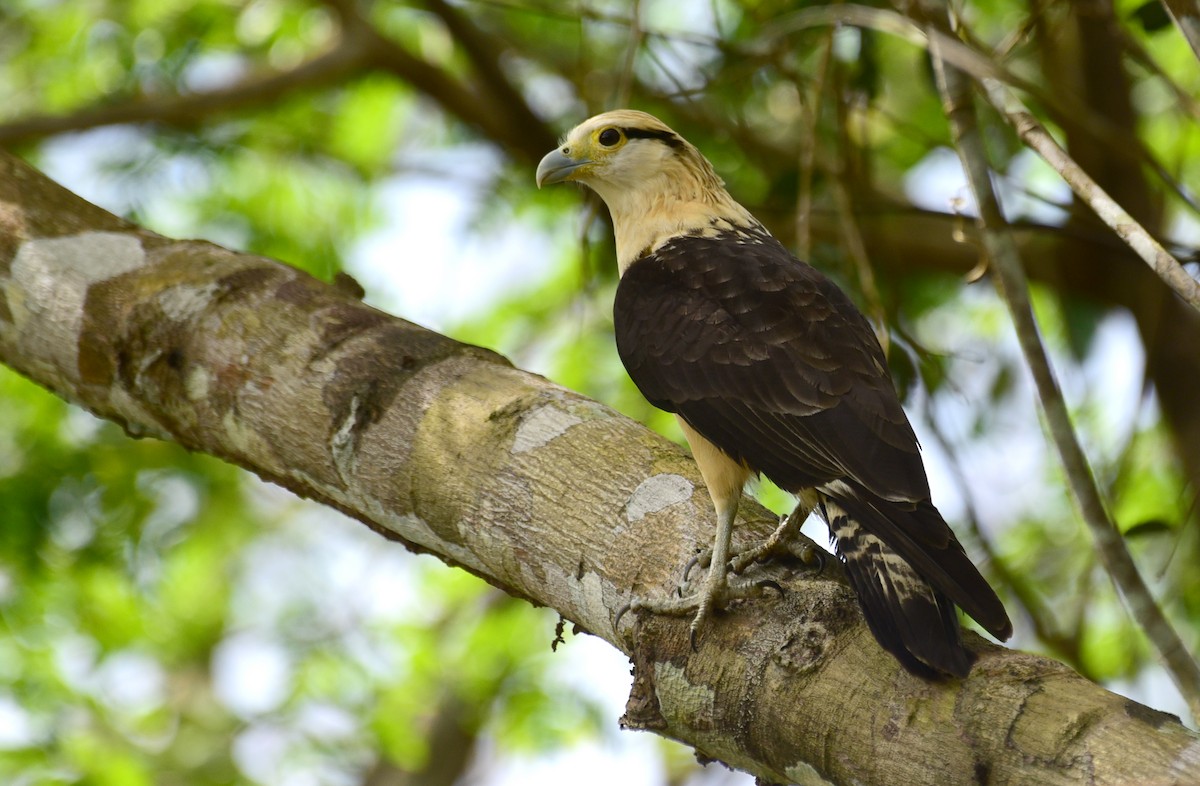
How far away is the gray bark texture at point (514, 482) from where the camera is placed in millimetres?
2227

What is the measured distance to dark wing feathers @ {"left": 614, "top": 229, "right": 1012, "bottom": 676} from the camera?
2.55 meters

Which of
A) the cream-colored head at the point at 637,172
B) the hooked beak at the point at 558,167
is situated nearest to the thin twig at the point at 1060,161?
the cream-colored head at the point at 637,172

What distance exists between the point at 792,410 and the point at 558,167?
68.2 inches

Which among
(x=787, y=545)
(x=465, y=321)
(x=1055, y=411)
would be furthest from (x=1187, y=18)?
(x=465, y=321)

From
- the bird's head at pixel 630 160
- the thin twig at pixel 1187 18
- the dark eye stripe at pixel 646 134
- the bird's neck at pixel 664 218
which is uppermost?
the dark eye stripe at pixel 646 134

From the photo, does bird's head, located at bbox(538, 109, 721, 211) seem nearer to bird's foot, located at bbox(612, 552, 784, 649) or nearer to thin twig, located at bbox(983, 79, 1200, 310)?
thin twig, located at bbox(983, 79, 1200, 310)

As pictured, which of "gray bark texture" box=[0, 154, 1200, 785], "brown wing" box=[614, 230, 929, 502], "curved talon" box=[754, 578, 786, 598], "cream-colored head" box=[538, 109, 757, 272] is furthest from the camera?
"cream-colored head" box=[538, 109, 757, 272]

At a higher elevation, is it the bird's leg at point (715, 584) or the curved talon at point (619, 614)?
the bird's leg at point (715, 584)

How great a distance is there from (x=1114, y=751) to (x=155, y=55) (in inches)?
251

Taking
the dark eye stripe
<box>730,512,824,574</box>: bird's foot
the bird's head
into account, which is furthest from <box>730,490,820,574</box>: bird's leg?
the dark eye stripe

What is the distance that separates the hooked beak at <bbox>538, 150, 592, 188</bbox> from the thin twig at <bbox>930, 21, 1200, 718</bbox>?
149cm

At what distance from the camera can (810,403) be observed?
312 cm

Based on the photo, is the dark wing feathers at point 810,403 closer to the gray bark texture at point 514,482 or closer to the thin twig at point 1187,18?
the gray bark texture at point 514,482

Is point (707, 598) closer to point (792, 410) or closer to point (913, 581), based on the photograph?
point (913, 581)
